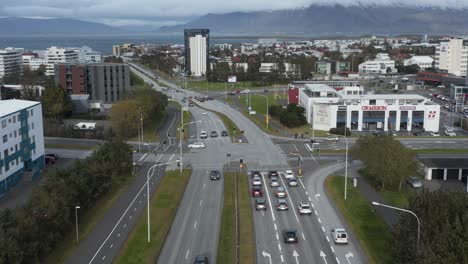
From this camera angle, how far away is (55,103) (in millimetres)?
63125

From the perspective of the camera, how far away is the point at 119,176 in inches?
1387

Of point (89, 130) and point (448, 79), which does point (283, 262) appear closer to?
point (89, 130)

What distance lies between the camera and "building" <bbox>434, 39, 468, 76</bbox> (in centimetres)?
11569

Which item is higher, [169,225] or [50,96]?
[50,96]

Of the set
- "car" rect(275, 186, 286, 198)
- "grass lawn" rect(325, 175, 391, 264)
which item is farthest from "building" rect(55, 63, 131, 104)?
"grass lawn" rect(325, 175, 391, 264)

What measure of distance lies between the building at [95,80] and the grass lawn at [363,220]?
159 ft

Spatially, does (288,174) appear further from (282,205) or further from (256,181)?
(282,205)

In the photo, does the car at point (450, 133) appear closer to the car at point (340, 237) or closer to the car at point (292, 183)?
the car at point (292, 183)

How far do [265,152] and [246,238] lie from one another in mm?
21776

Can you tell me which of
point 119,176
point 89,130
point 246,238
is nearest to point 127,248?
point 246,238

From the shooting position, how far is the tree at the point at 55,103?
6247 cm

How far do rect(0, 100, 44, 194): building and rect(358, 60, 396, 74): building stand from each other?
110 m

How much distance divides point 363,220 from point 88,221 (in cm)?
1461

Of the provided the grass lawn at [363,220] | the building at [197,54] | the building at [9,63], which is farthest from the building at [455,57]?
the building at [9,63]
